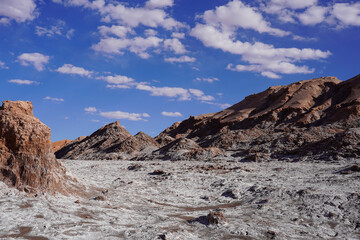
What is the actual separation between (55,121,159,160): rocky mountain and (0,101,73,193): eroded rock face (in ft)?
75.8

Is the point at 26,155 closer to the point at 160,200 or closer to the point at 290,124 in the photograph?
the point at 160,200

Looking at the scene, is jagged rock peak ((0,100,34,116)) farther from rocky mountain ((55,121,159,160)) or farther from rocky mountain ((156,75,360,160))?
rocky mountain ((55,121,159,160))

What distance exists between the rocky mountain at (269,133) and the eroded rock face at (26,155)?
1659 centimetres

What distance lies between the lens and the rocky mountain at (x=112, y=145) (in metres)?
35.3

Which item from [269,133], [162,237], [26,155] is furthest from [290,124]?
[162,237]

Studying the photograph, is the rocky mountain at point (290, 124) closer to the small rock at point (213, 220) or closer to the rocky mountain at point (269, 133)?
the rocky mountain at point (269, 133)

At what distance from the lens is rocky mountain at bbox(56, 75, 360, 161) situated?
24.4 m

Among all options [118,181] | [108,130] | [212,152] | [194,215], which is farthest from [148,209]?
[108,130]

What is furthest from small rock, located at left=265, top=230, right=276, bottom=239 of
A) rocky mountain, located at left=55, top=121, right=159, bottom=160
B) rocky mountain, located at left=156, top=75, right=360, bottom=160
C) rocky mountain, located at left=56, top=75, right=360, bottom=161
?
rocky mountain, located at left=55, top=121, right=159, bottom=160

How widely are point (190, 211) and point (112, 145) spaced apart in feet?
98.2

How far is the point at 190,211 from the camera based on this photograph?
9.99 m


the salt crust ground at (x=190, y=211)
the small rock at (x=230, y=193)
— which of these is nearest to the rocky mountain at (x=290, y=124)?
the salt crust ground at (x=190, y=211)

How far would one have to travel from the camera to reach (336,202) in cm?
951

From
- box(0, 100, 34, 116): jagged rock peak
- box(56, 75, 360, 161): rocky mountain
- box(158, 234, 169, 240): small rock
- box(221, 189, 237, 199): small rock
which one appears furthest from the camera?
box(56, 75, 360, 161): rocky mountain
